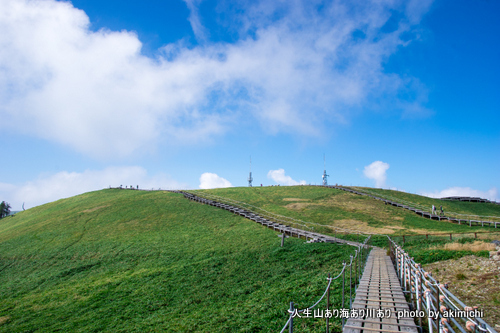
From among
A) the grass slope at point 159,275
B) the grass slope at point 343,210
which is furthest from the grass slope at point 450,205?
the grass slope at point 159,275

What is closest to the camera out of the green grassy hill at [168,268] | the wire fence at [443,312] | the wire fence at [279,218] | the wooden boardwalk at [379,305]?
the wire fence at [443,312]

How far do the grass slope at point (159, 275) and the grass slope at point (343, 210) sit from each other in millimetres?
11772

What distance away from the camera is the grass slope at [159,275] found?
14.0 meters

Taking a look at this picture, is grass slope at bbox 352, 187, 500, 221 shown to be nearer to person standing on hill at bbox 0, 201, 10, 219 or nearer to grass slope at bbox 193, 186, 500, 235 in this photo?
grass slope at bbox 193, 186, 500, 235

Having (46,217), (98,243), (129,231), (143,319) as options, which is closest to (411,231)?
(143,319)

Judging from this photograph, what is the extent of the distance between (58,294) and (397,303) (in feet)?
74.2

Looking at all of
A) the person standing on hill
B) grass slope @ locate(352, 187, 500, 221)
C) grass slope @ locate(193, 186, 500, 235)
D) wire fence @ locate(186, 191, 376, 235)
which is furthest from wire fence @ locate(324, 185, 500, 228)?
the person standing on hill

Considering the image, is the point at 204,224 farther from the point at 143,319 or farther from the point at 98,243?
the point at 143,319

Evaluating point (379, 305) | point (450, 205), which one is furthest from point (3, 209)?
point (450, 205)

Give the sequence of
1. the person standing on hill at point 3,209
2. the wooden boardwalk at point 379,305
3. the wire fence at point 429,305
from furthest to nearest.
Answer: the person standing on hill at point 3,209 < the wooden boardwalk at point 379,305 < the wire fence at point 429,305

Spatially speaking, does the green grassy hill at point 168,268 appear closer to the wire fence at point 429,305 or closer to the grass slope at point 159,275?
the grass slope at point 159,275

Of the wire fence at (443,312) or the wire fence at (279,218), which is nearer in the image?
the wire fence at (443,312)

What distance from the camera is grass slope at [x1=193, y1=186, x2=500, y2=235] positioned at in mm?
38094

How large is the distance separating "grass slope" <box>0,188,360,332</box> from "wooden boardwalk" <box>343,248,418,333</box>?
1.47 meters
